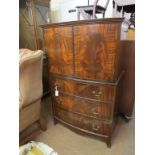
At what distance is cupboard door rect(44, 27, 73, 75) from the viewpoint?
1414 mm

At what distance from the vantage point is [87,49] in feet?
4.30

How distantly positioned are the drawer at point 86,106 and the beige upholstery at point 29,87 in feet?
1.01

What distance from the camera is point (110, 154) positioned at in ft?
4.86

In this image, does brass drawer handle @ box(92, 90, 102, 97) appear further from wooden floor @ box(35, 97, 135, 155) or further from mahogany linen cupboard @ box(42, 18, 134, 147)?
wooden floor @ box(35, 97, 135, 155)

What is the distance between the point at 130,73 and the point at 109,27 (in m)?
0.89

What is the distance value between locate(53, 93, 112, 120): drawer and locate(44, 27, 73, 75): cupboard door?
318 mm

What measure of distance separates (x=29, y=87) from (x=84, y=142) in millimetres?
909

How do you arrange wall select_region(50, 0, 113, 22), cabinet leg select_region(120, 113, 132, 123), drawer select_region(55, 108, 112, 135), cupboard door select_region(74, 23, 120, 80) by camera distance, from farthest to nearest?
wall select_region(50, 0, 113, 22), cabinet leg select_region(120, 113, 132, 123), drawer select_region(55, 108, 112, 135), cupboard door select_region(74, 23, 120, 80)

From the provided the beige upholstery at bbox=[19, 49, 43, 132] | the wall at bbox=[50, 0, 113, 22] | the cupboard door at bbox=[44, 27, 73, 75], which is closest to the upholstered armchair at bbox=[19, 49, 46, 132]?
the beige upholstery at bbox=[19, 49, 43, 132]

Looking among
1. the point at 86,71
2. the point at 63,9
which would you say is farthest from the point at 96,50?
the point at 63,9

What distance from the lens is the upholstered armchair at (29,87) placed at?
1333mm
